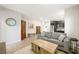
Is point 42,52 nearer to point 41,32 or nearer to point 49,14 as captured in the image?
point 41,32

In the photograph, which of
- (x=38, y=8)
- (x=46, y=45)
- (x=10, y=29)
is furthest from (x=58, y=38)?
(x=10, y=29)

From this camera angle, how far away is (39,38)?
2.48 meters

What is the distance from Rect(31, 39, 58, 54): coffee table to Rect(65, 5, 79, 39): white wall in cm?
53

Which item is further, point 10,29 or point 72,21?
point 10,29

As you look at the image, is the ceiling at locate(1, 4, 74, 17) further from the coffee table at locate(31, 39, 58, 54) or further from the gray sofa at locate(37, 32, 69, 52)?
the coffee table at locate(31, 39, 58, 54)

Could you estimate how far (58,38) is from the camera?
2359 millimetres

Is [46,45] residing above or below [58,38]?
below

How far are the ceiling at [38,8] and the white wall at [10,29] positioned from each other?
16 cm

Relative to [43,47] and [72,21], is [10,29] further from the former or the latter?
[72,21]

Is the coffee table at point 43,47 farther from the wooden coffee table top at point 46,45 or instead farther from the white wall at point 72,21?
the white wall at point 72,21

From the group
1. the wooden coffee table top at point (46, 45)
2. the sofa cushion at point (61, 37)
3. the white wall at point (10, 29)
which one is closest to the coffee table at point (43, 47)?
the wooden coffee table top at point (46, 45)

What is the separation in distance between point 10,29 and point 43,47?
103 cm

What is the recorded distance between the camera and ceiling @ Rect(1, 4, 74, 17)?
224 cm

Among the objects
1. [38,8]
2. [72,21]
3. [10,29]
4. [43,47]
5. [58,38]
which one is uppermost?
[38,8]
